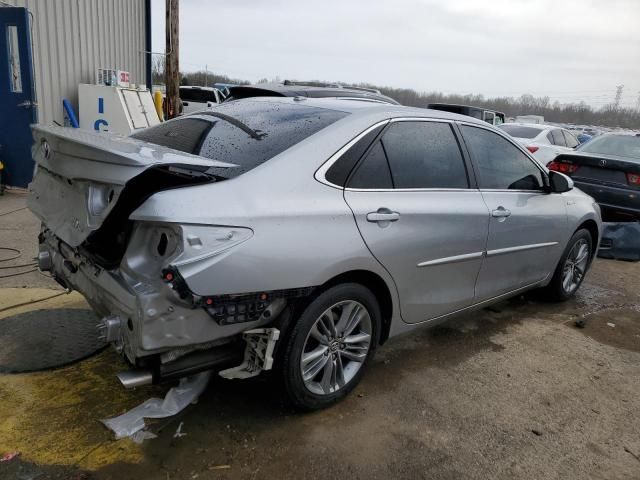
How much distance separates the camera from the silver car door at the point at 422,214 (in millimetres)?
2916

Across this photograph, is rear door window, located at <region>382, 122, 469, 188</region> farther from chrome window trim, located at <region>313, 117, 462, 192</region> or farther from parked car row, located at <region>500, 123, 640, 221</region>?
parked car row, located at <region>500, 123, 640, 221</region>

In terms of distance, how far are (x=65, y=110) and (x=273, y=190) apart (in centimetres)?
781

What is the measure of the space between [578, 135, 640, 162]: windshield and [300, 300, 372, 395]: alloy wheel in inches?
274

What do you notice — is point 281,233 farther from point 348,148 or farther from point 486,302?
point 486,302

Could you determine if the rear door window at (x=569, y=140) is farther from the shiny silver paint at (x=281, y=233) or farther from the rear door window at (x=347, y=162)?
the rear door window at (x=347, y=162)

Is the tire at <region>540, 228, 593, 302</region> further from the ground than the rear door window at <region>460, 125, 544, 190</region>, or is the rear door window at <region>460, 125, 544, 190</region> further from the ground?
the rear door window at <region>460, 125, 544, 190</region>

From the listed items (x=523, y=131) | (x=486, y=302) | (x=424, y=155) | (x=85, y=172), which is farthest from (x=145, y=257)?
(x=523, y=131)

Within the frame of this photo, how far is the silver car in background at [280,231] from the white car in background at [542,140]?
29.5 ft

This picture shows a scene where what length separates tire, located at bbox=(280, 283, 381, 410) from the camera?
2.64 meters

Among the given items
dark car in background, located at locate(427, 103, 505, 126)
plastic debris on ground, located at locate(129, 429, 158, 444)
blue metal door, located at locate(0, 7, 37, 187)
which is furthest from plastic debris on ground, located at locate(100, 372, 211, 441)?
dark car in background, located at locate(427, 103, 505, 126)

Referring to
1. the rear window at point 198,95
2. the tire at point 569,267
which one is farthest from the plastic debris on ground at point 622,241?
the rear window at point 198,95

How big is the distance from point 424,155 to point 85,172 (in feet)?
6.54

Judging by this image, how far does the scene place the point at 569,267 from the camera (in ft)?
16.6

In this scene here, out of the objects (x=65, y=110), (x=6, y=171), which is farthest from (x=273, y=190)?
(x=65, y=110)
